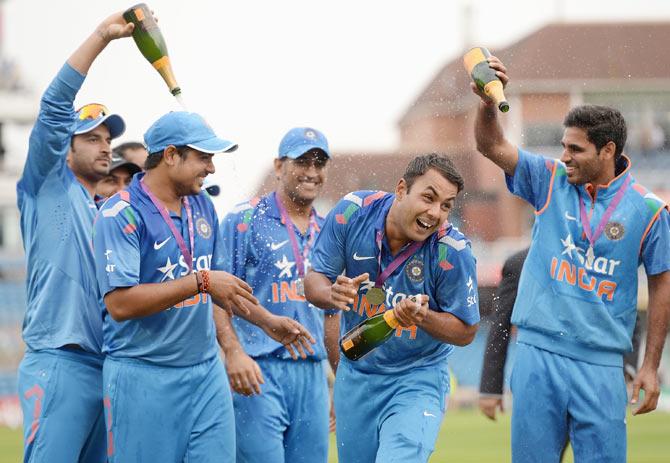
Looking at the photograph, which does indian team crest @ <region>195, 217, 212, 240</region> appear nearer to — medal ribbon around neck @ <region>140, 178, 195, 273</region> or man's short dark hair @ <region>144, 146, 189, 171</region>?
medal ribbon around neck @ <region>140, 178, 195, 273</region>

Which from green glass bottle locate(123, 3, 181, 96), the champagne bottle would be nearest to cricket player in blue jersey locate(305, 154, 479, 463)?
the champagne bottle

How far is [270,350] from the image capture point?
25.4ft

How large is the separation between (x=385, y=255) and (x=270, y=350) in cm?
143

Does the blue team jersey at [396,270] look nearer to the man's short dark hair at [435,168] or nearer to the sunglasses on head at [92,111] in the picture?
the man's short dark hair at [435,168]

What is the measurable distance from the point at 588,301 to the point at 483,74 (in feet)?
4.72

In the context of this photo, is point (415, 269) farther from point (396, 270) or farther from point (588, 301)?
point (588, 301)

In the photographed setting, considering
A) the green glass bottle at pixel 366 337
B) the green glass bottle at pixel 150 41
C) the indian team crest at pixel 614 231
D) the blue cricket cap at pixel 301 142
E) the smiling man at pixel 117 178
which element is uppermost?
the green glass bottle at pixel 150 41

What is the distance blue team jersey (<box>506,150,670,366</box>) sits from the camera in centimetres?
675

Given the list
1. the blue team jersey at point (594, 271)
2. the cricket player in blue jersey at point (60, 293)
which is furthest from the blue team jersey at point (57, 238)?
the blue team jersey at point (594, 271)

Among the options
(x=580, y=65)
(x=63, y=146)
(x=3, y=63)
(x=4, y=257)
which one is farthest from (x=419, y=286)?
(x=3, y=63)

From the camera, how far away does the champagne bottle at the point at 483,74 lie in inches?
249

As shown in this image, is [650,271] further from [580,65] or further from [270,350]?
[580,65]

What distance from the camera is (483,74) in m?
6.40

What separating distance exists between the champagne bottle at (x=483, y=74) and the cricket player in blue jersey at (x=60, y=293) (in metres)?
1.86
